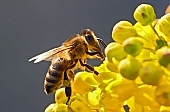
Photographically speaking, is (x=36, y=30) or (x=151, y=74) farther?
(x=36, y=30)

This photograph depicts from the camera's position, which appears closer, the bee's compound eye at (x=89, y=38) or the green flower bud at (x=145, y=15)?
the green flower bud at (x=145, y=15)

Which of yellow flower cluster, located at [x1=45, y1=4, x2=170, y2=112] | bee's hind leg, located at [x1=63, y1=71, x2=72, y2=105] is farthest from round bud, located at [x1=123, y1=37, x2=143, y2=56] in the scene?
bee's hind leg, located at [x1=63, y1=71, x2=72, y2=105]

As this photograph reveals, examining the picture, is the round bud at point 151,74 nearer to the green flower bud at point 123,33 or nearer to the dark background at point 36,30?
the green flower bud at point 123,33

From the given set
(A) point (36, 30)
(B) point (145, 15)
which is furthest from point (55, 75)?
(A) point (36, 30)

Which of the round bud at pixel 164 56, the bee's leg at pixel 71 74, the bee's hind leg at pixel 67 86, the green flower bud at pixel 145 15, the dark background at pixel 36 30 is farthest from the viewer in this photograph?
the dark background at pixel 36 30

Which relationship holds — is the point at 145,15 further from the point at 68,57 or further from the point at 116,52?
the point at 68,57

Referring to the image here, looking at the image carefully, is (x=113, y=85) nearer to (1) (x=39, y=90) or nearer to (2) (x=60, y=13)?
(1) (x=39, y=90)

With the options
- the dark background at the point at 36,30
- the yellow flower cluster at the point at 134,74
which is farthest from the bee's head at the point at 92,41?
the dark background at the point at 36,30
